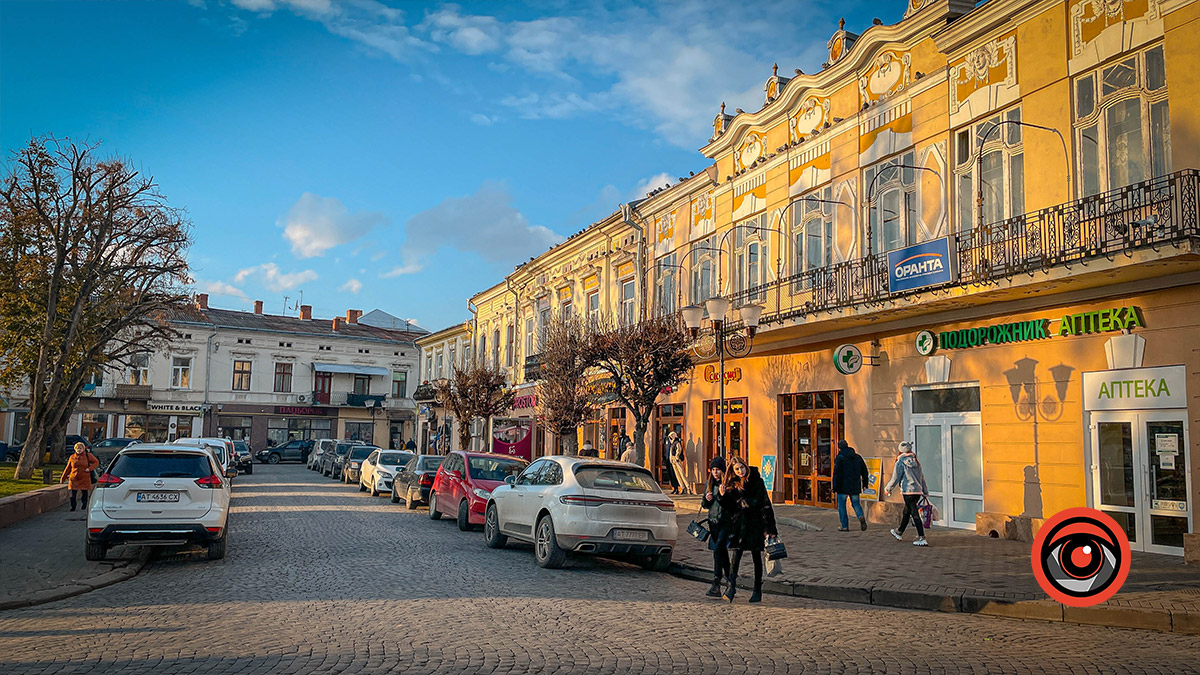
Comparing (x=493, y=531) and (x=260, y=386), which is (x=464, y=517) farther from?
(x=260, y=386)

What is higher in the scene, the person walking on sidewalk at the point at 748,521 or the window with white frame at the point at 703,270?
the window with white frame at the point at 703,270

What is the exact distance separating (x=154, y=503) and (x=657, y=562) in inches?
261

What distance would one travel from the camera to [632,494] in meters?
12.0

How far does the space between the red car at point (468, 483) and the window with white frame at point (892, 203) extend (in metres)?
8.58

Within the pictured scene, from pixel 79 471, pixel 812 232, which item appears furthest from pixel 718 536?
pixel 79 471

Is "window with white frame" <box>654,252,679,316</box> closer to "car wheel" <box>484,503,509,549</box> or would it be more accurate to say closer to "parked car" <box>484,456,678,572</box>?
"car wheel" <box>484,503,509,549</box>

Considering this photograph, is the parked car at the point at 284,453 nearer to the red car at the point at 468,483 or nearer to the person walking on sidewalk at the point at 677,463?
the person walking on sidewalk at the point at 677,463

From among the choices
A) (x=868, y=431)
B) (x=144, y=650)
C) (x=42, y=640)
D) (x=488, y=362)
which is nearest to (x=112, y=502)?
(x=42, y=640)

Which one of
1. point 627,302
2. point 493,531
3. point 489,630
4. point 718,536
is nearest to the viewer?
point 489,630

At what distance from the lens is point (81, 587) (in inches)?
382

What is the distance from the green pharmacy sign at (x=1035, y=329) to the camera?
521 inches

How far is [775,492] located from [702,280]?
672 cm

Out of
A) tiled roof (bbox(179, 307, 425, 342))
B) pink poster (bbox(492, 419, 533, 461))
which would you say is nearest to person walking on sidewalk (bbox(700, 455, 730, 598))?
pink poster (bbox(492, 419, 533, 461))

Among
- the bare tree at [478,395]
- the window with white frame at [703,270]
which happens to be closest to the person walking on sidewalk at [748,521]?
the window with white frame at [703,270]
